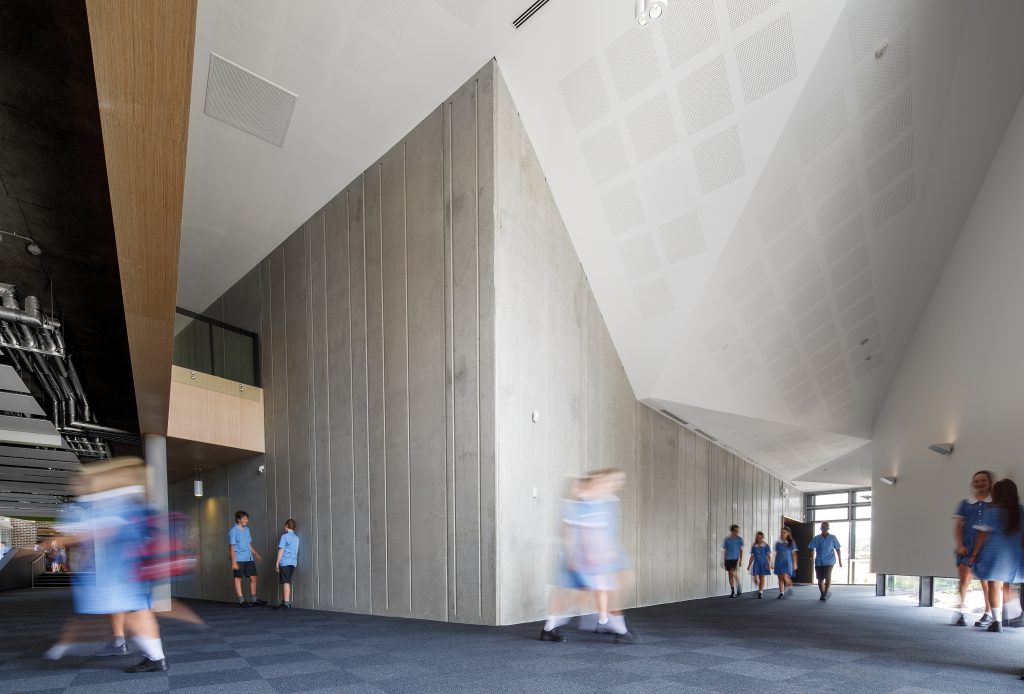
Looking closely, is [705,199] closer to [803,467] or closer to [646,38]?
[646,38]

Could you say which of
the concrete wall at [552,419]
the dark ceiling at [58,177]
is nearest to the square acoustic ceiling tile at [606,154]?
the concrete wall at [552,419]

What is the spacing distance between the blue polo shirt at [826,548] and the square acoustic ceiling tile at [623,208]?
7300 millimetres

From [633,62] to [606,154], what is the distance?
1079 millimetres

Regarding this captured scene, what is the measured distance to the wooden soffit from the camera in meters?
2.21

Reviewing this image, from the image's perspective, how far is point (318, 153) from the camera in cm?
890

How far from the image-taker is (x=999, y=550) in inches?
213

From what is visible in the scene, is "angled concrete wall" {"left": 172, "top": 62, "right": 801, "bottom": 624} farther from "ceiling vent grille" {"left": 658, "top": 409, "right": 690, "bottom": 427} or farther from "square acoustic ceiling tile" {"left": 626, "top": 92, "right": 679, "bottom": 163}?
"square acoustic ceiling tile" {"left": 626, "top": 92, "right": 679, "bottom": 163}

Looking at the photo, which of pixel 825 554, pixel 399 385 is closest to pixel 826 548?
pixel 825 554

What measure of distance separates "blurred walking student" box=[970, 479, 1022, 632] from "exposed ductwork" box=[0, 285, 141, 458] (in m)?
10.6

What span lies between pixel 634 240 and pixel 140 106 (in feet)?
19.7

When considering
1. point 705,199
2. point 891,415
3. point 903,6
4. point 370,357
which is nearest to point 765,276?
point 705,199

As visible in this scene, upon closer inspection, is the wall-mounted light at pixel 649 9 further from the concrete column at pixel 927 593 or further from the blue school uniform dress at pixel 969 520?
the concrete column at pixel 927 593

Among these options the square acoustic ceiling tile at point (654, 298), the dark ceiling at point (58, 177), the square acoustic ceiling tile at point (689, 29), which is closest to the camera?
the dark ceiling at point (58, 177)

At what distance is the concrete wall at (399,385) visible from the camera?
6938 mm
